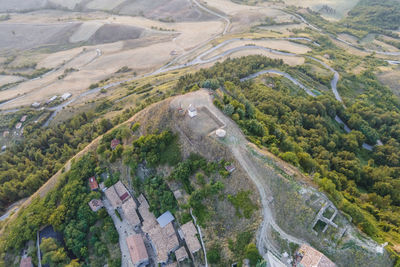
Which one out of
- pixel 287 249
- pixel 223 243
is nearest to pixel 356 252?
pixel 287 249

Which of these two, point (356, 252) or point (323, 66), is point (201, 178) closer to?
point (356, 252)

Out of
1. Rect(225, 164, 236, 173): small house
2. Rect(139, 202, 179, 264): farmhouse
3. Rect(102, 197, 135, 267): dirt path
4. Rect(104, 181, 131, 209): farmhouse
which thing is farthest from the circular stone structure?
Rect(102, 197, 135, 267): dirt path

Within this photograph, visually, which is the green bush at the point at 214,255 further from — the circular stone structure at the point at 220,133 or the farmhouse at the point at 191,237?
the circular stone structure at the point at 220,133

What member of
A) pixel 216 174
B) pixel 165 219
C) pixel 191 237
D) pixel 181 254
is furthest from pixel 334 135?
pixel 181 254

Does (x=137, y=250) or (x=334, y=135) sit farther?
(x=334, y=135)

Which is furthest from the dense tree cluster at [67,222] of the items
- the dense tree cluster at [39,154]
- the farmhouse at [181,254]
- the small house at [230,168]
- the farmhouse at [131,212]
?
the small house at [230,168]

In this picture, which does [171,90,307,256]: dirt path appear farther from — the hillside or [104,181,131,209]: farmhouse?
[104,181,131,209]: farmhouse

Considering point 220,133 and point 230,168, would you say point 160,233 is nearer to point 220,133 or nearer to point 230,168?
point 230,168
